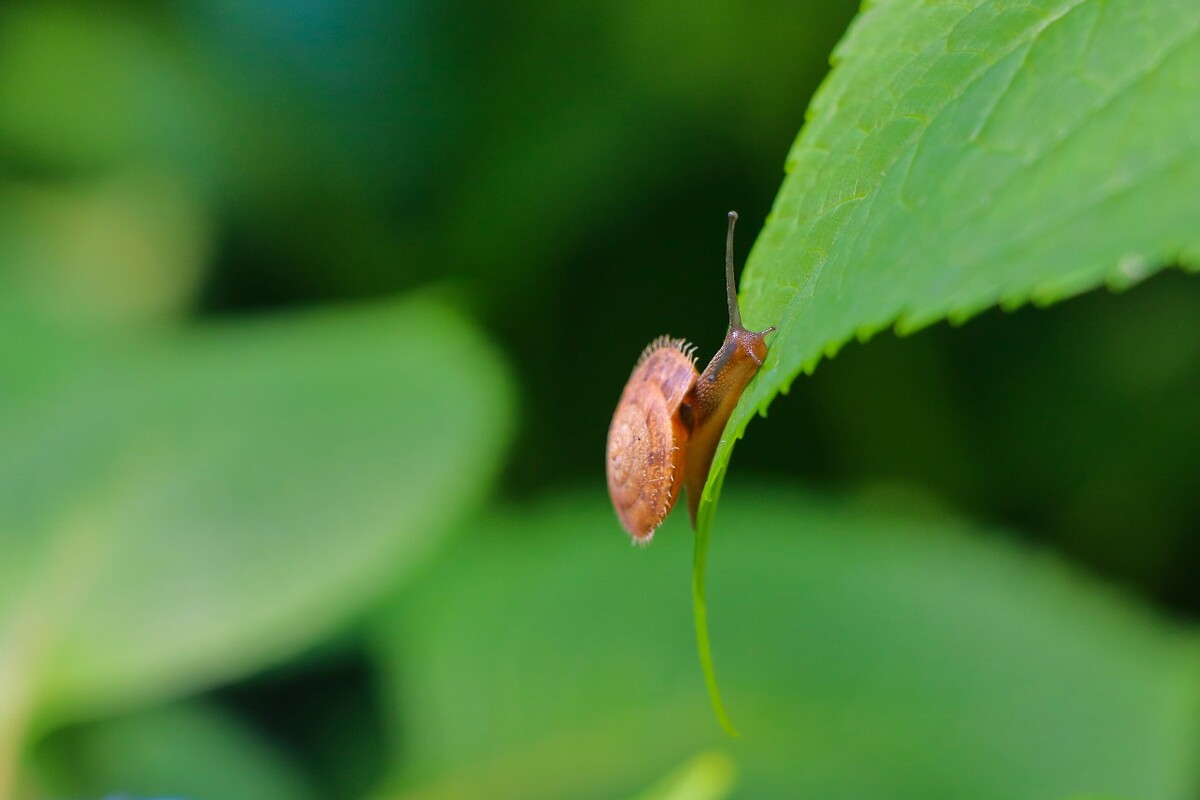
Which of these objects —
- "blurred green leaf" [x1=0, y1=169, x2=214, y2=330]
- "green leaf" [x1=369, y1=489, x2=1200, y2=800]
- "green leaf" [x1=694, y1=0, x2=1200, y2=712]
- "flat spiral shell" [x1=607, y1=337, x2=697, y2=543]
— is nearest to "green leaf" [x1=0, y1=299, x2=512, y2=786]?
"green leaf" [x1=369, y1=489, x2=1200, y2=800]

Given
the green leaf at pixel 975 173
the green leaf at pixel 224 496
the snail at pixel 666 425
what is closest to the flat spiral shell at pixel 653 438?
the snail at pixel 666 425

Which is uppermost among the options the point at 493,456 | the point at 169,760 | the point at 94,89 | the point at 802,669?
the point at 94,89

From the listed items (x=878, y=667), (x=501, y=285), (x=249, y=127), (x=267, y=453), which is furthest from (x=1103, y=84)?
(x=249, y=127)

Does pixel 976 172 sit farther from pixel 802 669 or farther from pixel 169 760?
pixel 169 760

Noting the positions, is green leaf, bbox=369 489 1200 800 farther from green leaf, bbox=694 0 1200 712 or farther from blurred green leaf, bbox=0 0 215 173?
blurred green leaf, bbox=0 0 215 173

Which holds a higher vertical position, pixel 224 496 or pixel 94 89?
pixel 94 89

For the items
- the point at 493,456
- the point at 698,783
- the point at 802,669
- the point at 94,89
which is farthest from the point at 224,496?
the point at 94,89

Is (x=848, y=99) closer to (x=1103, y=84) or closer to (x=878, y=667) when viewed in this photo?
(x=1103, y=84)
